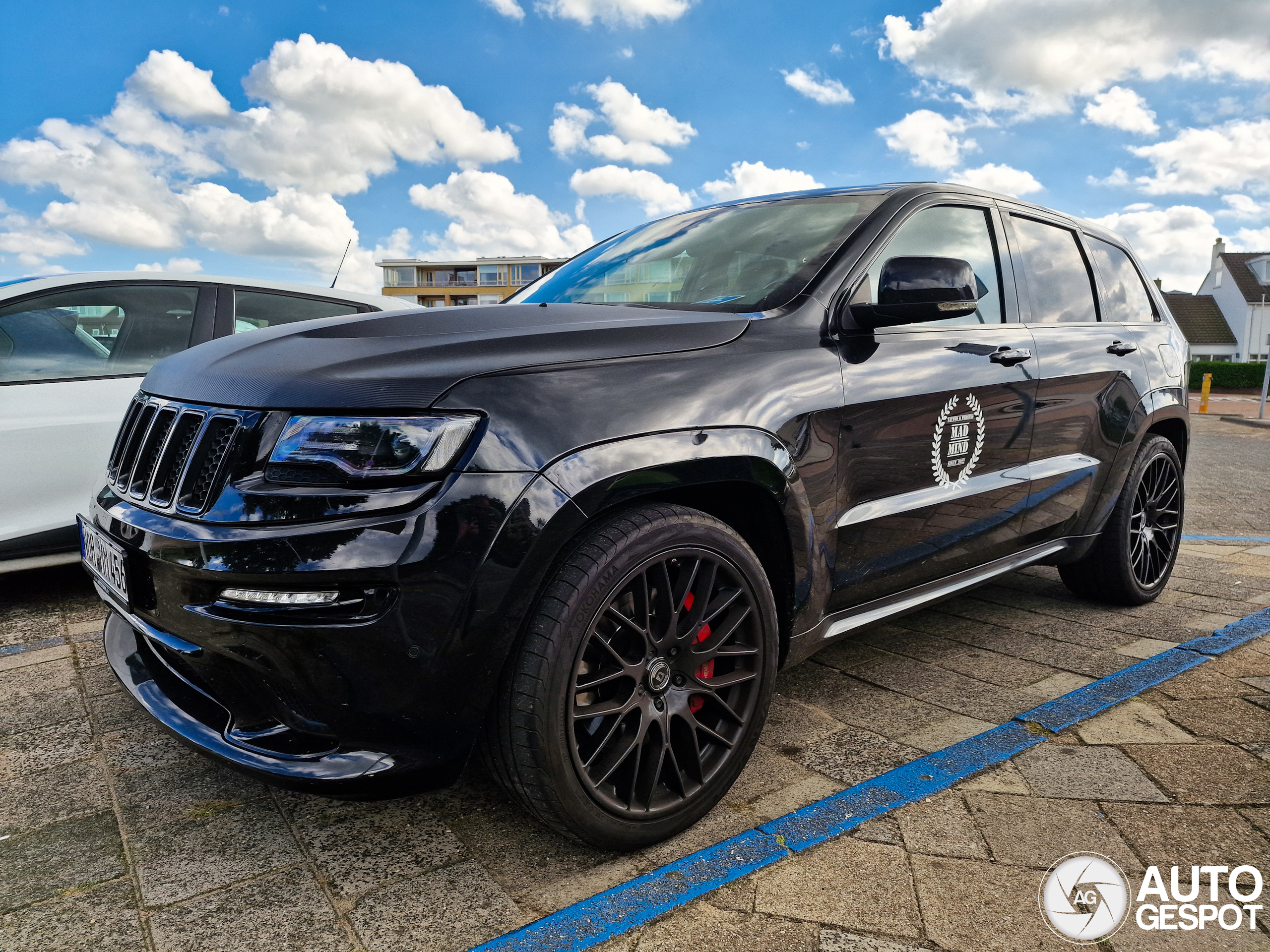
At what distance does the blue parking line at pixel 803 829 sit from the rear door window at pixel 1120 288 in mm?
1574

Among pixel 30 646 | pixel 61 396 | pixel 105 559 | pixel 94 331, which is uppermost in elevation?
pixel 94 331

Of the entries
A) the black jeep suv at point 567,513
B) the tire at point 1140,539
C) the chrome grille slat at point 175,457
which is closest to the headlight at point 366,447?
the black jeep suv at point 567,513

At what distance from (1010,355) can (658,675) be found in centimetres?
182

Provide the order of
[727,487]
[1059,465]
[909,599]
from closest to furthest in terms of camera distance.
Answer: [727,487]
[909,599]
[1059,465]

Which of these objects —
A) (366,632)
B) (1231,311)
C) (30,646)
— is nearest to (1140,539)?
(366,632)

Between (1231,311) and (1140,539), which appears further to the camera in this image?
(1231,311)

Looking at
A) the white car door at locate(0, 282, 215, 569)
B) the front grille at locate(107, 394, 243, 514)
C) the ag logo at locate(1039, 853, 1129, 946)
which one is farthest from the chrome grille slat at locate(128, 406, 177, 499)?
the ag logo at locate(1039, 853, 1129, 946)

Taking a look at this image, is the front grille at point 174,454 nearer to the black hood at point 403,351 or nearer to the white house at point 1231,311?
the black hood at point 403,351

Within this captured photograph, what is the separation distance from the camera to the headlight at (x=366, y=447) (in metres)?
1.74

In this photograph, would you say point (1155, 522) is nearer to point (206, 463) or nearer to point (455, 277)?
point (206, 463)

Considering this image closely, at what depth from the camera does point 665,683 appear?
205 cm

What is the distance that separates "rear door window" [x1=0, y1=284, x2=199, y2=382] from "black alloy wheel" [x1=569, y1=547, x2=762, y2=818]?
3.28 metres

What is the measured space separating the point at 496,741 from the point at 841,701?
4.95 ft

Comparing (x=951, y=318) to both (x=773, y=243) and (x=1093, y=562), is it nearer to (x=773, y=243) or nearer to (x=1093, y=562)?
(x=773, y=243)
